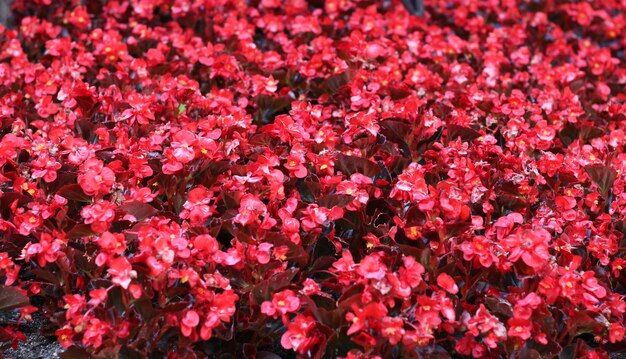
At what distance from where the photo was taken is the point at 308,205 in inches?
99.6

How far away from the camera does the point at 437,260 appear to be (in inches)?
94.7

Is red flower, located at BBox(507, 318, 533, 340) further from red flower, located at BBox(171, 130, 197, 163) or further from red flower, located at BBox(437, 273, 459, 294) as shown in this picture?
red flower, located at BBox(171, 130, 197, 163)

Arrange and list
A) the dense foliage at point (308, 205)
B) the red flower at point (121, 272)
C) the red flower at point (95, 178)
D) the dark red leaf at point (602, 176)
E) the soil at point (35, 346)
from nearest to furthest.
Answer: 1. the red flower at point (121, 272)
2. the dense foliage at point (308, 205)
3. the red flower at point (95, 178)
4. the soil at point (35, 346)
5. the dark red leaf at point (602, 176)

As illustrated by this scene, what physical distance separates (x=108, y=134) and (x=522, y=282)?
1.59 m

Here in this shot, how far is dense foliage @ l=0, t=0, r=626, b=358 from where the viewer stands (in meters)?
2.21

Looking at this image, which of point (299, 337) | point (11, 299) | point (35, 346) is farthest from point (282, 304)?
point (35, 346)

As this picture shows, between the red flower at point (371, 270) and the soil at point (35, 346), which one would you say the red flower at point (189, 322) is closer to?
the red flower at point (371, 270)

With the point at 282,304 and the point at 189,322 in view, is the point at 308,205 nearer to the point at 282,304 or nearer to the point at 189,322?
the point at 282,304

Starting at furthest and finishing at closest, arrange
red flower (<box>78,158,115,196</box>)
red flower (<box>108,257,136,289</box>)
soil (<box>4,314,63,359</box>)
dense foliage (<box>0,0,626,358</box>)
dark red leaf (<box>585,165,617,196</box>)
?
dark red leaf (<box>585,165,617,196</box>) < soil (<box>4,314,63,359</box>) < red flower (<box>78,158,115,196</box>) < dense foliage (<box>0,0,626,358</box>) < red flower (<box>108,257,136,289</box>)

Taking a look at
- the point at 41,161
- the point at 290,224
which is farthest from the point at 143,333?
the point at 41,161

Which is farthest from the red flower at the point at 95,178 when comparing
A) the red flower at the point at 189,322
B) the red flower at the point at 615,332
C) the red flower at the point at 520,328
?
the red flower at the point at 615,332

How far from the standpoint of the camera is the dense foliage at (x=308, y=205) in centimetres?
221

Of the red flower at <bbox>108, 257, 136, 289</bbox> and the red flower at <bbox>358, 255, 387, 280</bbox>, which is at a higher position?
the red flower at <bbox>108, 257, 136, 289</bbox>

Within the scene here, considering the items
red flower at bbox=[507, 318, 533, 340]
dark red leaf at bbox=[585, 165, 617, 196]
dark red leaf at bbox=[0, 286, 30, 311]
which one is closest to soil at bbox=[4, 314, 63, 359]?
dark red leaf at bbox=[0, 286, 30, 311]
